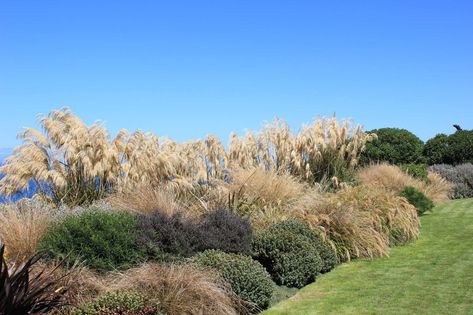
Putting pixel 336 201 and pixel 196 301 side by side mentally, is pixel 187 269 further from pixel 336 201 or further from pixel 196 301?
pixel 336 201

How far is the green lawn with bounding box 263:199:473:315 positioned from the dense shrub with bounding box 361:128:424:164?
11360mm

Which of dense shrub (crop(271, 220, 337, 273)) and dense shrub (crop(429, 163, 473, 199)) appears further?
dense shrub (crop(429, 163, 473, 199))

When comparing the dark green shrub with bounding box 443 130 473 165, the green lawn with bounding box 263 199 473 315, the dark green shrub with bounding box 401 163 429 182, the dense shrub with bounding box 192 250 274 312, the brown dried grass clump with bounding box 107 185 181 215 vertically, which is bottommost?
the green lawn with bounding box 263 199 473 315

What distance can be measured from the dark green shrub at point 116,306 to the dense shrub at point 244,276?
143 cm

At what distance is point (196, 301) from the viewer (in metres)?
6.18

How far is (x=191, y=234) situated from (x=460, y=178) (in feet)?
53.6

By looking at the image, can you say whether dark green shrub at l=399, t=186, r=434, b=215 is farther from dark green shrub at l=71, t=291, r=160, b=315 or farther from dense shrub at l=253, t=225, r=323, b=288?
dark green shrub at l=71, t=291, r=160, b=315

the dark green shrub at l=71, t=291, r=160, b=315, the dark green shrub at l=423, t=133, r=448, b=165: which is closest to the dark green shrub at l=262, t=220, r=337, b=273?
the dark green shrub at l=71, t=291, r=160, b=315

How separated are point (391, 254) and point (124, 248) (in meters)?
5.29

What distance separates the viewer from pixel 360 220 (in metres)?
10.2

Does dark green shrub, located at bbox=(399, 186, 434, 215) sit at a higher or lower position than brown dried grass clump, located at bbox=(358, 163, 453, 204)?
lower

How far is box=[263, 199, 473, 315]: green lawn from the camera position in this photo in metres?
7.04

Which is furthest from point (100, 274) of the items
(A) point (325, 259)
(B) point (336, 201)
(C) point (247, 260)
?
(B) point (336, 201)

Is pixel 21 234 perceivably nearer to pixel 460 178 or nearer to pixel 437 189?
pixel 437 189
